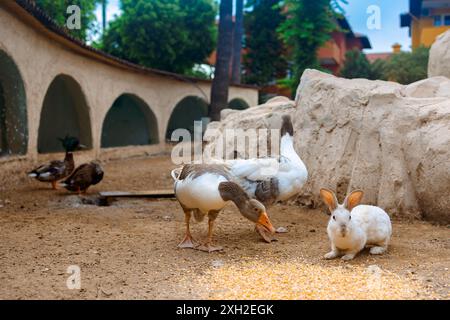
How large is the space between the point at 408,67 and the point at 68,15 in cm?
1311

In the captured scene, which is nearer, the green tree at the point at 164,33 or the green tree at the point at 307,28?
the green tree at the point at 307,28

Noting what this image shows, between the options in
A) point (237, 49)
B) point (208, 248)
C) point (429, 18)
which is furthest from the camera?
point (429, 18)

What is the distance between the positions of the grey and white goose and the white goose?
0.54 meters

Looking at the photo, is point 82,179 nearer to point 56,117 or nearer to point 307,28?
point 56,117

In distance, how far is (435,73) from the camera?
31.2 ft

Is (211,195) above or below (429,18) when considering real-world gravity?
below

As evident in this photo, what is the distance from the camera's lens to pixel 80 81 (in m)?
13.5

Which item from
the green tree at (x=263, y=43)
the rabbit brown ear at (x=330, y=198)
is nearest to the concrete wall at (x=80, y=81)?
the rabbit brown ear at (x=330, y=198)

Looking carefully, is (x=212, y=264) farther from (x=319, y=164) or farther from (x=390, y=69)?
(x=390, y=69)

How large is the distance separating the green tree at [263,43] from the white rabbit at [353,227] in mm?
24100

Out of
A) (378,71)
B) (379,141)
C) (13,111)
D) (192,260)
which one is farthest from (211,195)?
(378,71)

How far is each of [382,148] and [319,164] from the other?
40.5 inches

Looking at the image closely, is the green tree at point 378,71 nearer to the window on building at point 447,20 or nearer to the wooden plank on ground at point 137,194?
the window on building at point 447,20

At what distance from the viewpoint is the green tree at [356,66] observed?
21.0 metres
